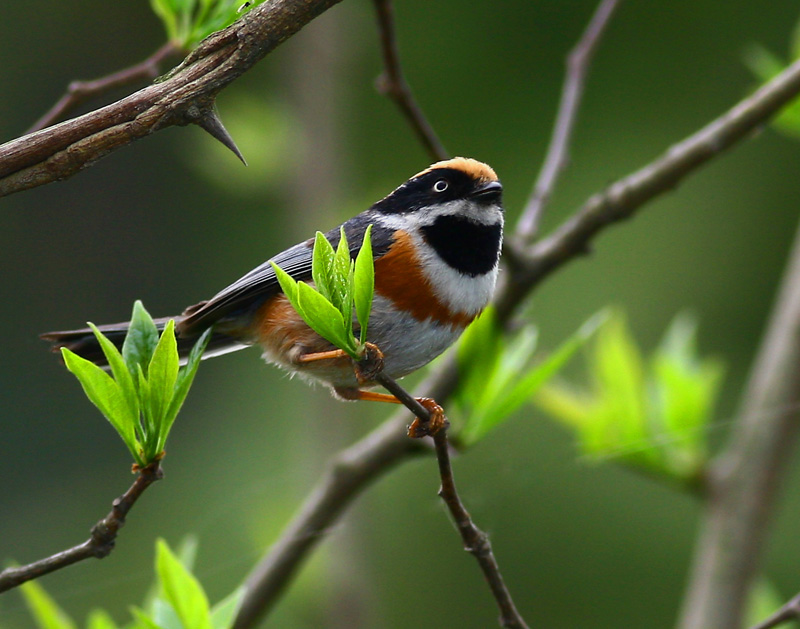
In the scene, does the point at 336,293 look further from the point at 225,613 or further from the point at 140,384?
the point at 225,613

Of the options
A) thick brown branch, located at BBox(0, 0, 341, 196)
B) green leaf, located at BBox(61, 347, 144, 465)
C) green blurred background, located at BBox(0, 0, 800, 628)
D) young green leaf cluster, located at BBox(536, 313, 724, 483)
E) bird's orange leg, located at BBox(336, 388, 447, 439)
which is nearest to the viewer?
thick brown branch, located at BBox(0, 0, 341, 196)

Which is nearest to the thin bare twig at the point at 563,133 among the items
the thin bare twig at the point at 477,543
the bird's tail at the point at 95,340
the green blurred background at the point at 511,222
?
the bird's tail at the point at 95,340

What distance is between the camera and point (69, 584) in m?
1.47

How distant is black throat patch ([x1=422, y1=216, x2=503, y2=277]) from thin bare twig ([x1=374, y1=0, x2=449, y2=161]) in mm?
144

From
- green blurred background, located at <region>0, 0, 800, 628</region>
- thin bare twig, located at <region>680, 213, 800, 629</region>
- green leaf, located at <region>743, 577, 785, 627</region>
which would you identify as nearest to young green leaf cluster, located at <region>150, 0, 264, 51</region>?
thin bare twig, located at <region>680, 213, 800, 629</region>

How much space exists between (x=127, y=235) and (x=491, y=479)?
13.8ft

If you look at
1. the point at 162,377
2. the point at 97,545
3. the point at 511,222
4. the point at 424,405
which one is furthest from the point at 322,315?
the point at 511,222

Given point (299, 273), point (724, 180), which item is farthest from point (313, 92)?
point (724, 180)

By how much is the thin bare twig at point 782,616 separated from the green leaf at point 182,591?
729mm

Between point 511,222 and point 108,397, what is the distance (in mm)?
4327

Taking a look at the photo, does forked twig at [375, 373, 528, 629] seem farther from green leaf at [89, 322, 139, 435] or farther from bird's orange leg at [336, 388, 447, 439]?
green leaf at [89, 322, 139, 435]

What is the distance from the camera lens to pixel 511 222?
205 inches

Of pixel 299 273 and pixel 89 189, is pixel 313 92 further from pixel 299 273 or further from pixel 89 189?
pixel 89 189

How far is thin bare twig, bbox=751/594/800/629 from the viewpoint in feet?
3.89
